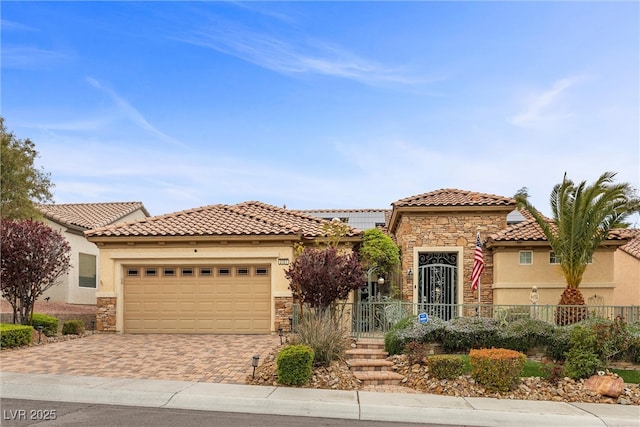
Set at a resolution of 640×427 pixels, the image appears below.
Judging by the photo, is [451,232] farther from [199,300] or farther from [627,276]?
[627,276]

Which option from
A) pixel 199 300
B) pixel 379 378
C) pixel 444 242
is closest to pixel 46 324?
pixel 199 300

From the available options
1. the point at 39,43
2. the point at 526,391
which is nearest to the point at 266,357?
the point at 526,391

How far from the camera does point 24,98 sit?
1639cm

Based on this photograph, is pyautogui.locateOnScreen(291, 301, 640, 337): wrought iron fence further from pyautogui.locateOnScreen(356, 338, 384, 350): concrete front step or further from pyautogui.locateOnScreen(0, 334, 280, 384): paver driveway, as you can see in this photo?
pyautogui.locateOnScreen(0, 334, 280, 384): paver driveway

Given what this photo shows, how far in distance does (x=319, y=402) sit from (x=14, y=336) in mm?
9751

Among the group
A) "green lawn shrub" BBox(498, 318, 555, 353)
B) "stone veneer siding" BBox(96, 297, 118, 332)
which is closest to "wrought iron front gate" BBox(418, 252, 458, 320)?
"green lawn shrub" BBox(498, 318, 555, 353)

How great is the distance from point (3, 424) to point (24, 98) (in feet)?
38.6

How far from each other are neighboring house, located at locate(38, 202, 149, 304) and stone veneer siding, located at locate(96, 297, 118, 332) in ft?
12.8

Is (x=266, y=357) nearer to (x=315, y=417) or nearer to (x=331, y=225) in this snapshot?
(x=315, y=417)

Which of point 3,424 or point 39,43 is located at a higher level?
point 39,43

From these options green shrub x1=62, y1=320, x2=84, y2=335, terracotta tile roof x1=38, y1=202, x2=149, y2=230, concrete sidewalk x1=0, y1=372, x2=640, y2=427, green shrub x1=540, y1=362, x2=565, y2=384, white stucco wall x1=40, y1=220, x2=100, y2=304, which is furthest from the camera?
terracotta tile roof x1=38, y1=202, x2=149, y2=230

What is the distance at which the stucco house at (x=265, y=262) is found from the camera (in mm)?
18656

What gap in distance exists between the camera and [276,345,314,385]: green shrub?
10.7 m

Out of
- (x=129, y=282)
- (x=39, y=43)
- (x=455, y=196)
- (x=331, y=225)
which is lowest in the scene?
(x=129, y=282)
